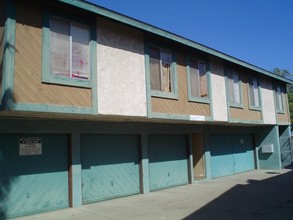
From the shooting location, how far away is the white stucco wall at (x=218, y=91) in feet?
49.9

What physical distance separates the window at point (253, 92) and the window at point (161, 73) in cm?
769

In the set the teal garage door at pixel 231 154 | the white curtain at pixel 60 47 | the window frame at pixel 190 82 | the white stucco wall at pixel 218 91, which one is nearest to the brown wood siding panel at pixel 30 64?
the white curtain at pixel 60 47

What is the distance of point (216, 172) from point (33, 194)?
10799 mm

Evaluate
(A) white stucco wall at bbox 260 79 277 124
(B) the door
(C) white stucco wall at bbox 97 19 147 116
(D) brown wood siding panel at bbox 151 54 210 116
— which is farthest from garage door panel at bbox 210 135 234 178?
(C) white stucco wall at bbox 97 19 147 116

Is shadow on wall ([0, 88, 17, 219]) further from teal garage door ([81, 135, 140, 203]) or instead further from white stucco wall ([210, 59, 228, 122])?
white stucco wall ([210, 59, 228, 122])

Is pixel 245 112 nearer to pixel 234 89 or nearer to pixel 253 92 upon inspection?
pixel 234 89

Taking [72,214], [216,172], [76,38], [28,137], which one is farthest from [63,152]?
[216,172]

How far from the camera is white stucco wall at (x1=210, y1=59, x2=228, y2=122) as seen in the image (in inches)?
599

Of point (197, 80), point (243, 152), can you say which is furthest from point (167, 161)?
point (243, 152)

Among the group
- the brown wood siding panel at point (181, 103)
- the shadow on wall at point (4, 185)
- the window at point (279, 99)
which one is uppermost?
the window at point (279, 99)

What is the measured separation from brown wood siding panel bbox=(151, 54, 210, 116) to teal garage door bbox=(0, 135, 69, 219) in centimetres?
356

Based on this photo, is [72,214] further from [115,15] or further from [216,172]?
[216,172]

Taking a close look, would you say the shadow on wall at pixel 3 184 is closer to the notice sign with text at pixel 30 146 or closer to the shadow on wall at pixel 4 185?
the shadow on wall at pixel 4 185

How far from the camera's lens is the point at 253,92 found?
767 inches
